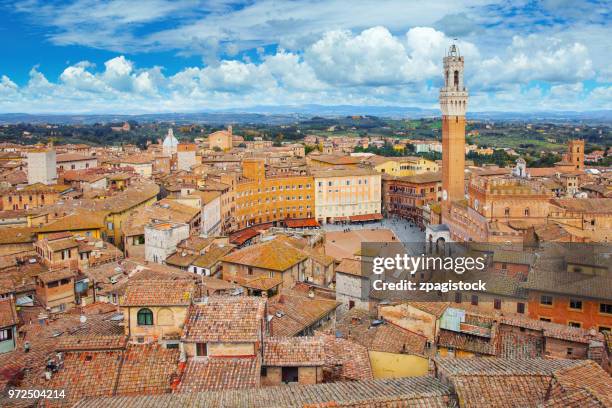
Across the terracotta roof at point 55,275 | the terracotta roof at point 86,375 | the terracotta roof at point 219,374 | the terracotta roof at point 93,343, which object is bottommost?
the terracotta roof at point 55,275

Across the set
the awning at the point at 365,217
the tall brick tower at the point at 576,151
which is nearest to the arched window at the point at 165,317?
the awning at the point at 365,217

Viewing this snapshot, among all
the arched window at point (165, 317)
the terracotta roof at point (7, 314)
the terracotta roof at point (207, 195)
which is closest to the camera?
the arched window at point (165, 317)

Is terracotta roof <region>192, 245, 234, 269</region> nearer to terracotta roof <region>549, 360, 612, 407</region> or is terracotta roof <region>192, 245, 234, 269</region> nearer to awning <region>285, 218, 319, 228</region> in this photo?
terracotta roof <region>549, 360, 612, 407</region>

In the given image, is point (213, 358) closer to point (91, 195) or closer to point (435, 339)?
point (435, 339)

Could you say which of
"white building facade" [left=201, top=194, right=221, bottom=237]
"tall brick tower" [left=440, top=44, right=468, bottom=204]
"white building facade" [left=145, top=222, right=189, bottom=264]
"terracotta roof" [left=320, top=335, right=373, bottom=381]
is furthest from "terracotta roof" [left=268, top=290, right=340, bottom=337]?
"tall brick tower" [left=440, top=44, right=468, bottom=204]

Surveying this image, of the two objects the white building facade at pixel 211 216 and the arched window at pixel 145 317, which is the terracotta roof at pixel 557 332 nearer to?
the arched window at pixel 145 317

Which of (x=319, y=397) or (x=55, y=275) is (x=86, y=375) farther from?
(x=55, y=275)
